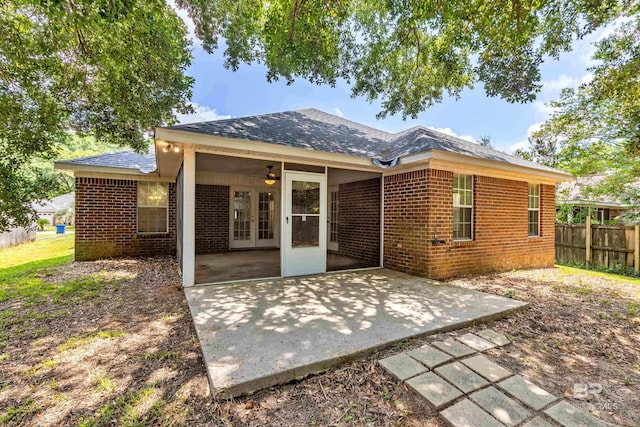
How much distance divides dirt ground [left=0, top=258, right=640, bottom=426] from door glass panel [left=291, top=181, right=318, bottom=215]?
272 cm

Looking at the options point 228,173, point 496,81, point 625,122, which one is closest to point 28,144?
point 228,173

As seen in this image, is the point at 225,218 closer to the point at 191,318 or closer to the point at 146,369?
the point at 191,318

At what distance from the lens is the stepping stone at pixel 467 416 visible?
1.80 m

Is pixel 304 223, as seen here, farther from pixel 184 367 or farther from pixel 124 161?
pixel 124 161

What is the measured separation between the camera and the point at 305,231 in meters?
5.89

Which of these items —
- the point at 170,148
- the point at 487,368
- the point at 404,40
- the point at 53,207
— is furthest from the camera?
the point at 53,207

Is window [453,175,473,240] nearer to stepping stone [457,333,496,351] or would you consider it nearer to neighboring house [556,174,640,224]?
stepping stone [457,333,496,351]

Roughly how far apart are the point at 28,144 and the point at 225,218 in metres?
5.20

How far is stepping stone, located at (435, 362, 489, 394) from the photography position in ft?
7.16

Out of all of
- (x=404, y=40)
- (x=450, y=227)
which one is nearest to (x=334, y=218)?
(x=450, y=227)

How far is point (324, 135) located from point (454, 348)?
5.37 meters

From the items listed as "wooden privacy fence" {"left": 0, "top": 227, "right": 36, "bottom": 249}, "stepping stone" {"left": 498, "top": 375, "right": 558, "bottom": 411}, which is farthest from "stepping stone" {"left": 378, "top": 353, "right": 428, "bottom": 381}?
"wooden privacy fence" {"left": 0, "top": 227, "right": 36, "bottom": 249}

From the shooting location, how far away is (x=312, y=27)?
5879 mm

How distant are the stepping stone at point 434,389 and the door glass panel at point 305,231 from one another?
3835 mm
